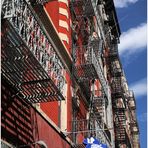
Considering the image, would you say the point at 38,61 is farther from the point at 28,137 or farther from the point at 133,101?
the point at 133,101

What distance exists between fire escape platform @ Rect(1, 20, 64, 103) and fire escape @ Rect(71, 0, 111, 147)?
6322 mm

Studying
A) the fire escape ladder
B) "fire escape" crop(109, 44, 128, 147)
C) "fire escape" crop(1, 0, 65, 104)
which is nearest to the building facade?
"fire escape" crop(1, 0, 65, 104)

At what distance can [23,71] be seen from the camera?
1109 cm

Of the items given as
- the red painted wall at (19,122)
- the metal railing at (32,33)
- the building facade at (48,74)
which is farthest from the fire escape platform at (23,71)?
the red painted wall at (19,122)

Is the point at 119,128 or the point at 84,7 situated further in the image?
the point at 119,128

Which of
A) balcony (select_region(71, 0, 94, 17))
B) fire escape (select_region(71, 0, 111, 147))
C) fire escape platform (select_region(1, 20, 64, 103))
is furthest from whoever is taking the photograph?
balcony (select_region(71, 0, 94, 17))

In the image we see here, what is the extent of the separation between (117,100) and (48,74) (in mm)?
24263

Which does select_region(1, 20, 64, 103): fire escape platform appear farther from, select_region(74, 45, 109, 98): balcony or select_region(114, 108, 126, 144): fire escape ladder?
select_region(114, 108, 126, 144): fire escape ladder

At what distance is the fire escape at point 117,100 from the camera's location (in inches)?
1324

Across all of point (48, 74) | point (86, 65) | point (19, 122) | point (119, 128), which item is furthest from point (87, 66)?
point (119, 128)

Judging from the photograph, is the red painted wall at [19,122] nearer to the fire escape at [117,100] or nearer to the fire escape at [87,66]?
the fire escape at [87,66]

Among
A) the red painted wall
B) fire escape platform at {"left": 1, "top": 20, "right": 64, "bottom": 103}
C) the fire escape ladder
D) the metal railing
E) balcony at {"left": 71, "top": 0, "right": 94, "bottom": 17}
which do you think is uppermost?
balcony at {"left": 71, "top": 0, "right": 94, "bottom": 17}

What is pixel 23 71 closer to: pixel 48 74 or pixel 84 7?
pixel 48 74

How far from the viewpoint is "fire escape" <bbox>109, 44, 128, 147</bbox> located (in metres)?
33.6
